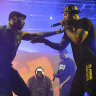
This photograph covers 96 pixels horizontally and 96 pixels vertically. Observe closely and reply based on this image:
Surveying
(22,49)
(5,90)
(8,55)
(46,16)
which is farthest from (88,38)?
(22,49)

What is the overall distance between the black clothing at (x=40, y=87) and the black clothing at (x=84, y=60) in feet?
11.2

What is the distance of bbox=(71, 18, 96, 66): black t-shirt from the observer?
2.70m

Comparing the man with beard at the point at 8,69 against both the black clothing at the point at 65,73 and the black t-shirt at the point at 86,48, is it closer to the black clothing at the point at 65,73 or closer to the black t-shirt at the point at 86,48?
the black t-shirt at the point at 86,48

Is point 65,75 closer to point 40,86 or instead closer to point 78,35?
point 40,86

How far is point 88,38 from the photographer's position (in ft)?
9.23

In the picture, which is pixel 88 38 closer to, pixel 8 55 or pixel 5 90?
pixel 8 55

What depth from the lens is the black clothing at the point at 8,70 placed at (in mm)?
3082

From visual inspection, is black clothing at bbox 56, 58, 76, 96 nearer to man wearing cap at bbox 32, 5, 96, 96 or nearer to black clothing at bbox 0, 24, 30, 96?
black clothing at bbox 0, 24, 30, 96

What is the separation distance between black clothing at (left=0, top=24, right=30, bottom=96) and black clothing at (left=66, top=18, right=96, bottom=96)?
3.36 feet

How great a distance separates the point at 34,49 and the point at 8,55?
8.34 m

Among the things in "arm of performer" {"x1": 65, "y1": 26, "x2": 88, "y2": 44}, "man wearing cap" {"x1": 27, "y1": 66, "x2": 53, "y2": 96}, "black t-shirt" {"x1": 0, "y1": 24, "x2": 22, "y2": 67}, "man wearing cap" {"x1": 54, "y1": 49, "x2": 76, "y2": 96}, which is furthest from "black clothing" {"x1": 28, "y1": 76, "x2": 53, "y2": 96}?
"arm of performer" {"x1": 65, "y1": 26, "x2": 88, "y2": 44}

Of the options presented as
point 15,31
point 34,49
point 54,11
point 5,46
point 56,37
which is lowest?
point 34,49

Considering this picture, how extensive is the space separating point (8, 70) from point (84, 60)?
1387mm

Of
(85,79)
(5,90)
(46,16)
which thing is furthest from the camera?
(46,16)
